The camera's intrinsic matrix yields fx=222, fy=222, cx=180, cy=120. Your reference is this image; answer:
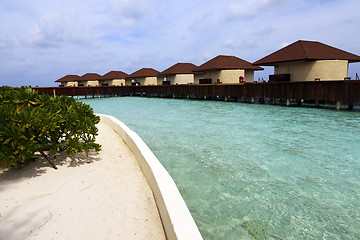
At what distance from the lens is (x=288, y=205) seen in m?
4.91

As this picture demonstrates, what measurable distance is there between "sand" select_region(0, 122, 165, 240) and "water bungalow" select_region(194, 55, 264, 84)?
94.3ft

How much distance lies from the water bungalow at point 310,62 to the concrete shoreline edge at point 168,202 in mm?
22561

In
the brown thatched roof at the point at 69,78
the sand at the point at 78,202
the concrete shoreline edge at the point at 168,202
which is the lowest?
the sand at the point at 78,202

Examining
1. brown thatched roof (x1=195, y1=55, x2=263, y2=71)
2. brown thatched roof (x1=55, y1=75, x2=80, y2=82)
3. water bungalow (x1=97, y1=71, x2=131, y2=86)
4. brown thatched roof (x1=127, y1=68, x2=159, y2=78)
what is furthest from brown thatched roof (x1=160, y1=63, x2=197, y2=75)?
brown thatched roof (x1=55, y1=75, x2=80, y2=82)

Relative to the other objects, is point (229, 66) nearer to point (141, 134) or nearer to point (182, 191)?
point (141, 134)

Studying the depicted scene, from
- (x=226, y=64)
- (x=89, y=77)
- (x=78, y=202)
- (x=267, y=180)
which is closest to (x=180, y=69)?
(x=226, y=64)

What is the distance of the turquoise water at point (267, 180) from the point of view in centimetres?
424

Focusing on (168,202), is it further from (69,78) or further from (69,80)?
(69,78)

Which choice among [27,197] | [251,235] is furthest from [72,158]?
[251,235]

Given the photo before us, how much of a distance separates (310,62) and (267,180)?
21962mm

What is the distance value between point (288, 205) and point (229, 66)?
2997cm

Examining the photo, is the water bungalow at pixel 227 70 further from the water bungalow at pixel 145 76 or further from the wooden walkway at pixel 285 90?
the water bungalow at pixel 145 76

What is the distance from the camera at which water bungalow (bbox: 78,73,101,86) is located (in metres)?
53.2

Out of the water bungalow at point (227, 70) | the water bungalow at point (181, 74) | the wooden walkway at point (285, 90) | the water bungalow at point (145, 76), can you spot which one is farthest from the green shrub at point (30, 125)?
the water bungalow at point (145, 76)
